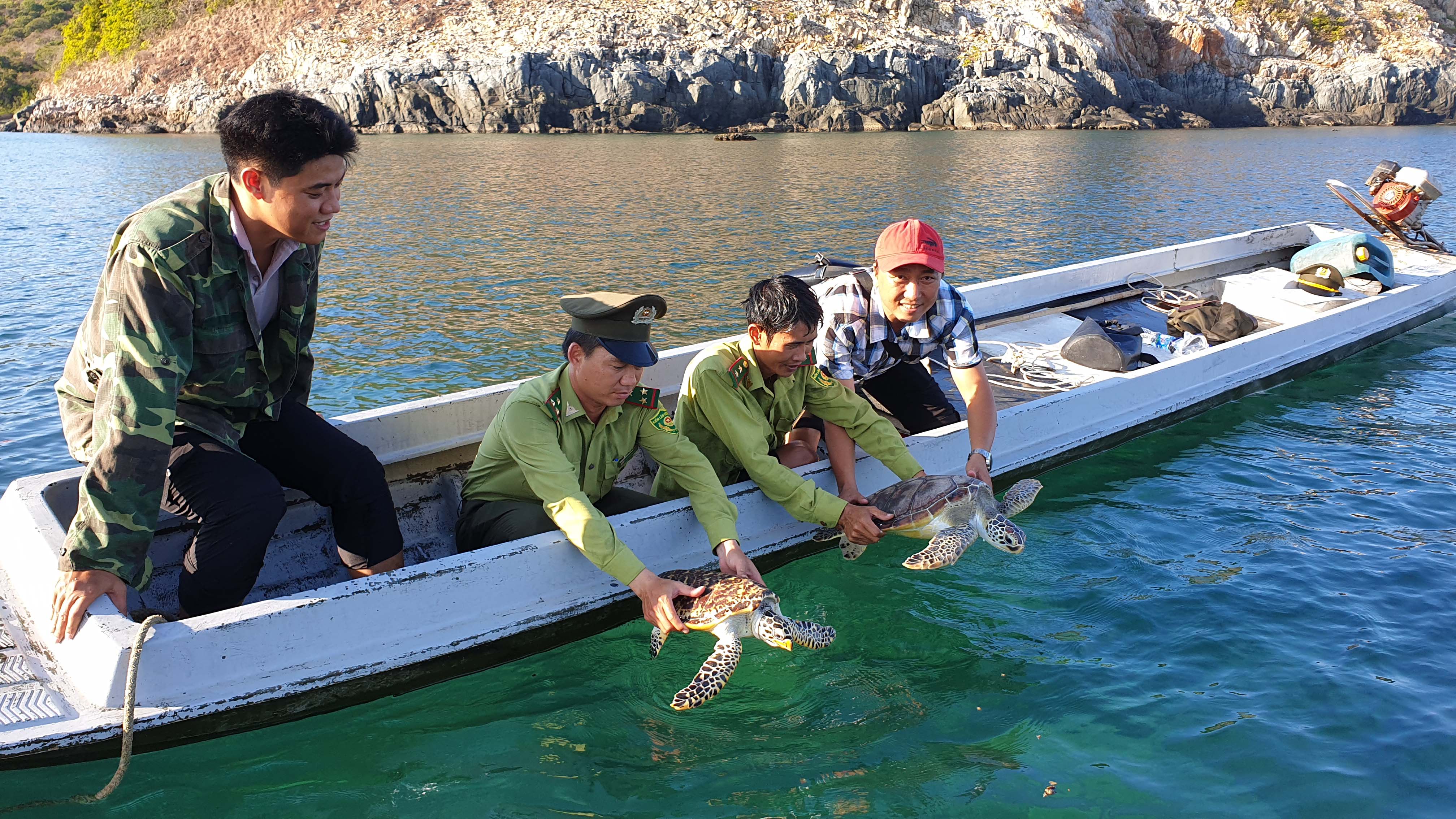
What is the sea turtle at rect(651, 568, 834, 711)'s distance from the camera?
12.2 ft

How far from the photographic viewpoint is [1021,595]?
5230 millimetres

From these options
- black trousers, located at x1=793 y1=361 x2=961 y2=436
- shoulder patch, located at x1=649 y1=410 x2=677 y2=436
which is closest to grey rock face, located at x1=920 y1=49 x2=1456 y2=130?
black trousers, located at x1=793 y1=361 x2=961 y2=436

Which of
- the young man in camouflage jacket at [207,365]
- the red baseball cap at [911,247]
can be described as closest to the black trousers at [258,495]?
the young man in camouflage jacket at [207,365]

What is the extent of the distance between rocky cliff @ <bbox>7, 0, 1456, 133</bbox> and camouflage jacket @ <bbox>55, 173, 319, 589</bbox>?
4769cm

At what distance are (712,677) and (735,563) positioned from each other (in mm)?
540

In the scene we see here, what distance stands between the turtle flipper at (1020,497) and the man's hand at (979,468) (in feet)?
0.37

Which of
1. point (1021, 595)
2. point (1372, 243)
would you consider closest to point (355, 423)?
point (1021, 595)

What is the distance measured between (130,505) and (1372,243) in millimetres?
10965

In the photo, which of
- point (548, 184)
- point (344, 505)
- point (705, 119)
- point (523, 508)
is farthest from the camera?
point (705, 119)

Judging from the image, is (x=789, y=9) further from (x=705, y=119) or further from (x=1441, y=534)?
(x=1441, y=534)

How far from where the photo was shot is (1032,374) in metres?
7.47

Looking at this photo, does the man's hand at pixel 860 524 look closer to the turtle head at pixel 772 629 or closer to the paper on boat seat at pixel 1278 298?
the turtle head at pixel 772 629

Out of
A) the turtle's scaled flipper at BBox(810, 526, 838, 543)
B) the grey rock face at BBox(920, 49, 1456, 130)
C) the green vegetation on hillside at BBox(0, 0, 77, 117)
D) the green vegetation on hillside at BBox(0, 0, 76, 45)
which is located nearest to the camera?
the turtle's scaled flipper at BBox(810, 526, 838, 543)

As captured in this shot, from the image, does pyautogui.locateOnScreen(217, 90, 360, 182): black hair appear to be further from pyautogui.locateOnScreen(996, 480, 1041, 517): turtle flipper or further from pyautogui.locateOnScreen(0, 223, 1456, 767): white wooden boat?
pyautogui.locateOnScreen(996, 480, 1041, 517): turtle flipper
